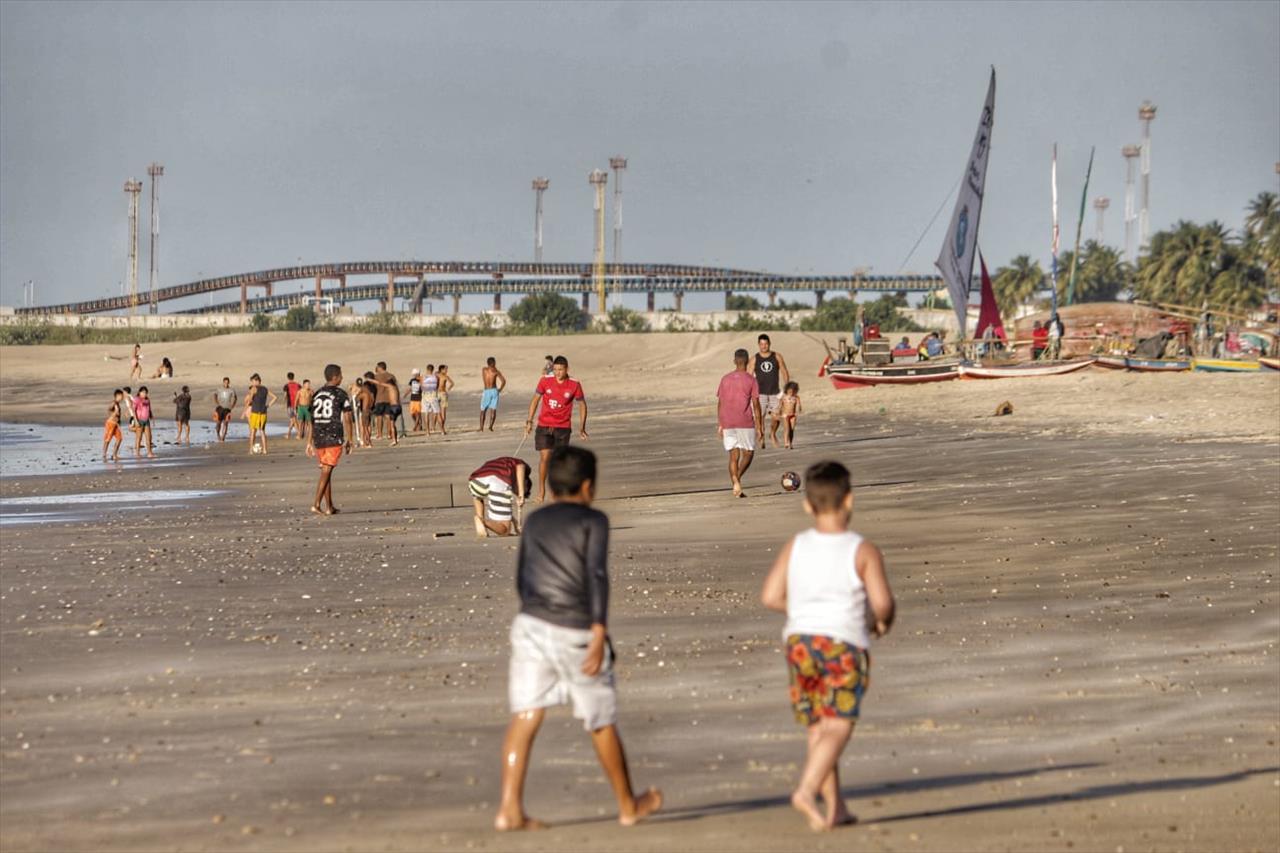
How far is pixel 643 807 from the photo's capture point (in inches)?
269

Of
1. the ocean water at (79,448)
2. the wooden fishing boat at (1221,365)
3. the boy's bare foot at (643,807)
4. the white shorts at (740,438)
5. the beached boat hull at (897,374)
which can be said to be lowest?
the ocean water at (79,448)

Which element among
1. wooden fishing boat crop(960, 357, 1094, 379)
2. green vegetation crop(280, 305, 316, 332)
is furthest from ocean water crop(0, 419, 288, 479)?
green vegetation crop(280, 305, 316, 332)

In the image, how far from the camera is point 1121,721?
866 centimetres

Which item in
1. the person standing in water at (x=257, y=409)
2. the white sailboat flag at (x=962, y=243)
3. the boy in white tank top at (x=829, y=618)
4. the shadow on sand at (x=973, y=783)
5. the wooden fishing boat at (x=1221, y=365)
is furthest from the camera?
the white sailboat flag at (x=962, y=243)

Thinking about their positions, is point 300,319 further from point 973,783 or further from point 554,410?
point 973,783

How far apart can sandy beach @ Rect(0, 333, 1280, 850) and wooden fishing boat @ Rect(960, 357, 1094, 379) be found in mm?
21136

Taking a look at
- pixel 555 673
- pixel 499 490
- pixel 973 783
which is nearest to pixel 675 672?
pixel 973 783

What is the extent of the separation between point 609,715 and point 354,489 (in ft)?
59.1

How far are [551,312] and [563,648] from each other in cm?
12404

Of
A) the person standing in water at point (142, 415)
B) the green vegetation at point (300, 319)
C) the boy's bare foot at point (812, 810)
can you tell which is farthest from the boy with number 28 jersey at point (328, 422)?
the green vegetation at point (300, 319)

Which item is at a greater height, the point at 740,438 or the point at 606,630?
the point at 740,438

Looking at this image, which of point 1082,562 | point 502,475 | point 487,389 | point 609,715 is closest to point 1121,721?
point 609,715

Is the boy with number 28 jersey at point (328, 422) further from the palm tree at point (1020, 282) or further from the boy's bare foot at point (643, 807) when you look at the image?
the palm tree at point (1020, 282)

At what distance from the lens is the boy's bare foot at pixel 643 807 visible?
268 inches
